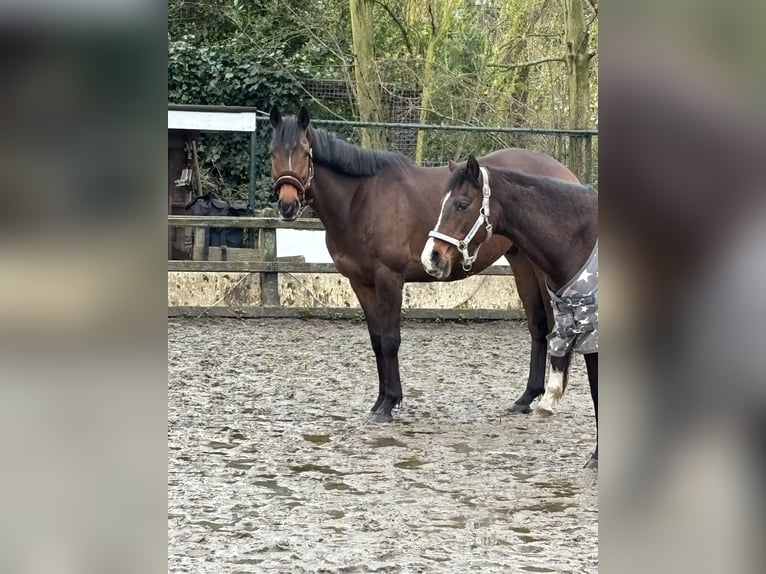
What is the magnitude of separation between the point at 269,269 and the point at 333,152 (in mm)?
4447

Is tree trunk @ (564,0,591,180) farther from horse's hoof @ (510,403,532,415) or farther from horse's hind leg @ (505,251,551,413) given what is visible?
horse's hoof @ (510,403,532,415)

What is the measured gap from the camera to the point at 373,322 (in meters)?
6.04

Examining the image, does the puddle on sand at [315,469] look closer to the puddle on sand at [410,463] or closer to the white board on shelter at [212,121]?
the puddle on sand at [410,463]

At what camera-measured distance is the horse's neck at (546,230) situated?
14.3 ft

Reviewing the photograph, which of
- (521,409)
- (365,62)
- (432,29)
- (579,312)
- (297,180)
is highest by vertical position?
(432,29)

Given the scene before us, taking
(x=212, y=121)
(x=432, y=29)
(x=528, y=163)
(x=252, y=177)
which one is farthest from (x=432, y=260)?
(x=432, y=29)

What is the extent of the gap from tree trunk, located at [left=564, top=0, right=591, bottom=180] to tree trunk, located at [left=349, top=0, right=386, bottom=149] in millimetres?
2762

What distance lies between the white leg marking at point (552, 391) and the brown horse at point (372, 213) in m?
0.26

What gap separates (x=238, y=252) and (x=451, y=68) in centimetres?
581

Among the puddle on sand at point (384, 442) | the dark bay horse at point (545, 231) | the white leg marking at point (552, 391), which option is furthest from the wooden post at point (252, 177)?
the dark bay horse at point (545, 231)
